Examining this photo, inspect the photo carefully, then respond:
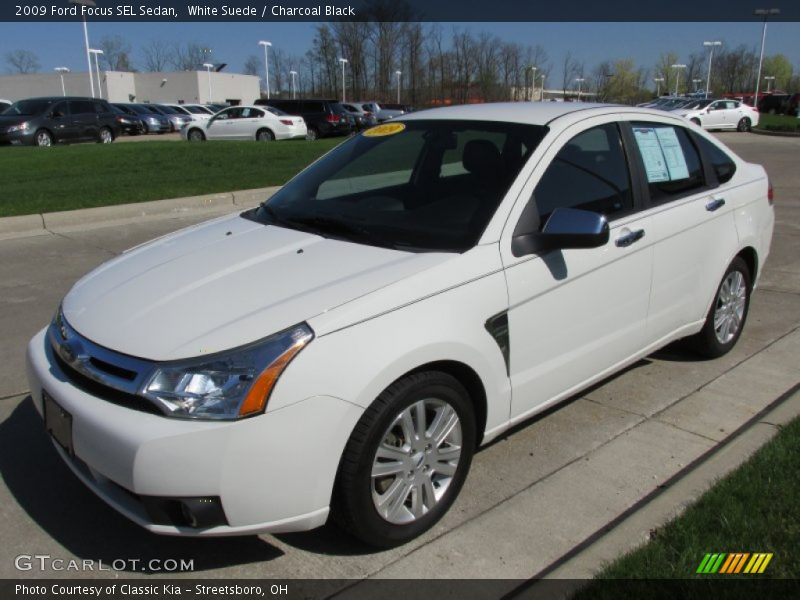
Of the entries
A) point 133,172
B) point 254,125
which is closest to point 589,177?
point 133,172

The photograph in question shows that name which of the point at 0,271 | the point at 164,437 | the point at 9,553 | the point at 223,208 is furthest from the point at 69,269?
the point at 164,437

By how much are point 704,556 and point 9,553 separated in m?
2.69

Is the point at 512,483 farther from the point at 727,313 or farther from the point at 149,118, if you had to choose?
the point at 149,118

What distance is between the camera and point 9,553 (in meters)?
2.78

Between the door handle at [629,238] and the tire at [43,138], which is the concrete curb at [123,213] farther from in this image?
the tire at [43,138]

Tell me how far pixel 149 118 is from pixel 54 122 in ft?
45.0

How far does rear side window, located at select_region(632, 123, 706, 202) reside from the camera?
3.92 m

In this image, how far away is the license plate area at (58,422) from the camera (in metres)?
2.58

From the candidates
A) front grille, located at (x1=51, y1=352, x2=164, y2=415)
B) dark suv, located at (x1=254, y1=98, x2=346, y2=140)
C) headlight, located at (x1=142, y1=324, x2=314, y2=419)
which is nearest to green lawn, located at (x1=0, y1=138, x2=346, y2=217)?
front grille, located at (x1=51, y1=352, x2=164, y2=415)

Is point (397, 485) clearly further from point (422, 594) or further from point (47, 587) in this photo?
point (47, 587)

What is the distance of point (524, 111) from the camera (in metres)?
3.75

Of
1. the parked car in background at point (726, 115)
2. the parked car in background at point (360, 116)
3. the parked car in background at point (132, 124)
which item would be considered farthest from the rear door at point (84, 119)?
the parked car in background at point (726, 115)

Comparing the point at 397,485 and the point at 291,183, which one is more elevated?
the point at 291,183

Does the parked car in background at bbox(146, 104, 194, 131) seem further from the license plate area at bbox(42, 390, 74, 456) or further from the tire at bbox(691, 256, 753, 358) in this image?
the license plate area at bbox(42, 390, 74, 456)
